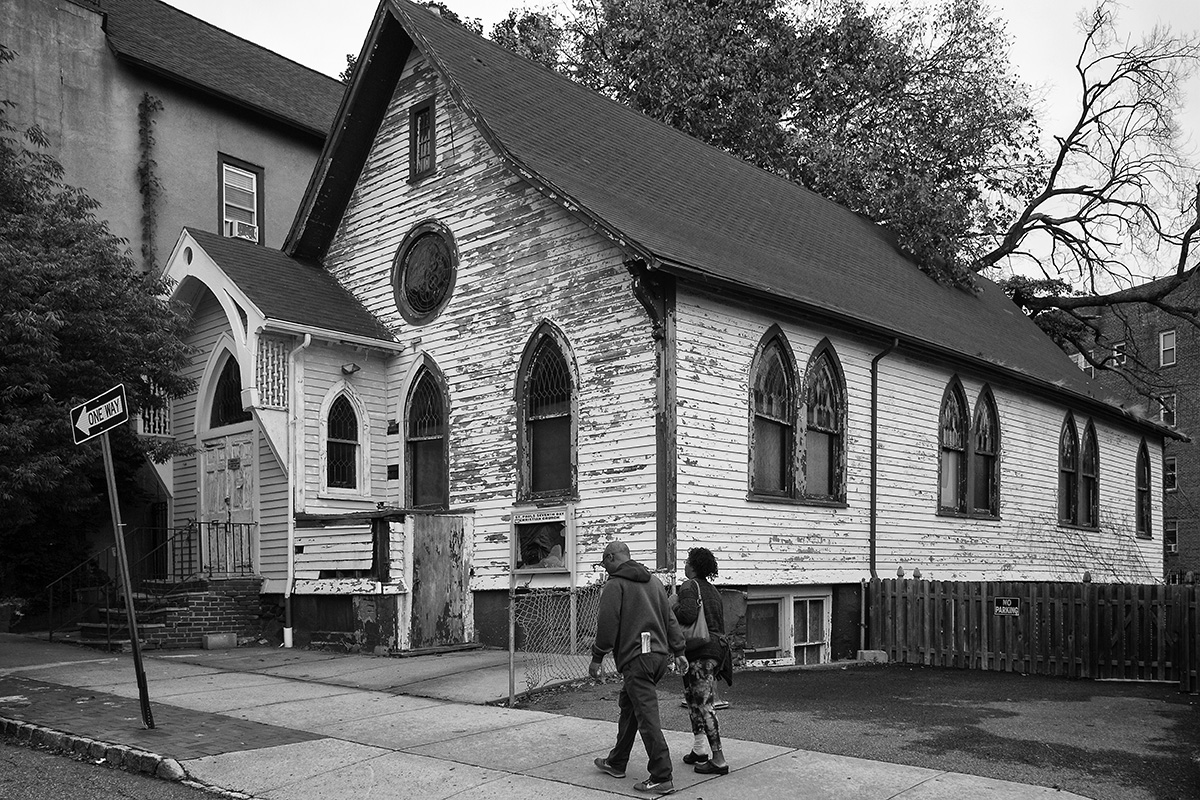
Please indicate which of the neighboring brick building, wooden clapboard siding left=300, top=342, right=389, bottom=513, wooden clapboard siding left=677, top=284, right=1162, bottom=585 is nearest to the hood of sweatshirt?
wooden clapboard siding left=677, top=284, right=1162, bottom=585

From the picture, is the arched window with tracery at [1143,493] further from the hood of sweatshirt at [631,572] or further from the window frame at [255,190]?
the hood of sweatshirt at [631,572]

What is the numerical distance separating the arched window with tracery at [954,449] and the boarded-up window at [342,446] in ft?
31.5

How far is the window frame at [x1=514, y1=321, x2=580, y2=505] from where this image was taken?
1479 cm

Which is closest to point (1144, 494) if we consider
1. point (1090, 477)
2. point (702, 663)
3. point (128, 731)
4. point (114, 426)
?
point (1090, 477)

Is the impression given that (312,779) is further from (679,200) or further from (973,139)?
(973,139)

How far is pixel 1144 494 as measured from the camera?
92.0 ft

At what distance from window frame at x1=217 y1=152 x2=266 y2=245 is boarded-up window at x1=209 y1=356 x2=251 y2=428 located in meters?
6.20

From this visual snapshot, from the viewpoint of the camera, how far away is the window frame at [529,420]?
14.8 m

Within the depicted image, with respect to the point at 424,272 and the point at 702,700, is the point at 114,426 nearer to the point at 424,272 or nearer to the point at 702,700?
the point at 702,700

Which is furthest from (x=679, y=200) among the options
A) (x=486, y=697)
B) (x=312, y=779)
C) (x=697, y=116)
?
(x=697, y=116)

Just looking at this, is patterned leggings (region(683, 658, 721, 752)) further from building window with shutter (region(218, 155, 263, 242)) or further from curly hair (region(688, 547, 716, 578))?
building window with shutter (region(218, 155, 263, 242))

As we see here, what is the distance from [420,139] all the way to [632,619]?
11.5 meters

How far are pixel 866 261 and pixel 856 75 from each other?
13.0 meters

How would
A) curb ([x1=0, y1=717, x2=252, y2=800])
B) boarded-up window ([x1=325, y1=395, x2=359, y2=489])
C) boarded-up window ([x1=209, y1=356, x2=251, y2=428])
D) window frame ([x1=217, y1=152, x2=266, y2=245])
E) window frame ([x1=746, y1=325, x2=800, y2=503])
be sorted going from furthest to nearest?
window frame ([x1=217, y1=152, x2=266, y2=245]) → boarded-up window ([x1=209, y1=356, x2=251, y2=428]) → boarded-up window ([x1=325, y1=395, x2=359, y2=489]) → window frame ([x1=746, y1=325, x2=800, y2=503]) → curb ([x1=0, y1=717, x2=252, y2=800])
